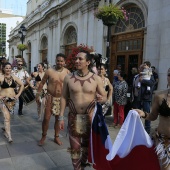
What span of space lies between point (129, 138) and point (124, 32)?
1034 cm

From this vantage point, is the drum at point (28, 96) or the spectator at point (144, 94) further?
the drum at point (28, 96)

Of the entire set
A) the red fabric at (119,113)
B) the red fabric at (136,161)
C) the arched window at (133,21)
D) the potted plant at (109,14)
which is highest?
the arched window at (133,21)

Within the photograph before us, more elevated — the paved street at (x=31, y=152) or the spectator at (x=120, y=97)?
the spectator at (x=120, y=97)

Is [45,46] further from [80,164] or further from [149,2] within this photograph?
[80,164]

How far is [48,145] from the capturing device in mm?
4965

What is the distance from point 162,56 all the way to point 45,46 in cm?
1948

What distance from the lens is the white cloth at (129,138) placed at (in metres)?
2.85

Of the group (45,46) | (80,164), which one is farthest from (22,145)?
(45,46)

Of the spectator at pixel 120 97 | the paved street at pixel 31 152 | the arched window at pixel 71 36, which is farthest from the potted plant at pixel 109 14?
the arched window at pixel 71 36

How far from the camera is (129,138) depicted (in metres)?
2.87

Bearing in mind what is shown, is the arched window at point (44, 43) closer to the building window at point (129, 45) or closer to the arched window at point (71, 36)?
the arched window at point (71, 36)

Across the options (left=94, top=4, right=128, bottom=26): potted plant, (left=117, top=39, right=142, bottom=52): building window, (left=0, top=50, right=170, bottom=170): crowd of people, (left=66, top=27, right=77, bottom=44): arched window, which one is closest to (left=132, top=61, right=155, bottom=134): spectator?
(left=0, top=50, right=170, bottom=170): crowd of people

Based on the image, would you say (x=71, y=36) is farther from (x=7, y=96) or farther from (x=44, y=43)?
(x=7, y=96)

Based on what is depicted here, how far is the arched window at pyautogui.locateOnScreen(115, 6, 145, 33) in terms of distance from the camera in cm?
1145
